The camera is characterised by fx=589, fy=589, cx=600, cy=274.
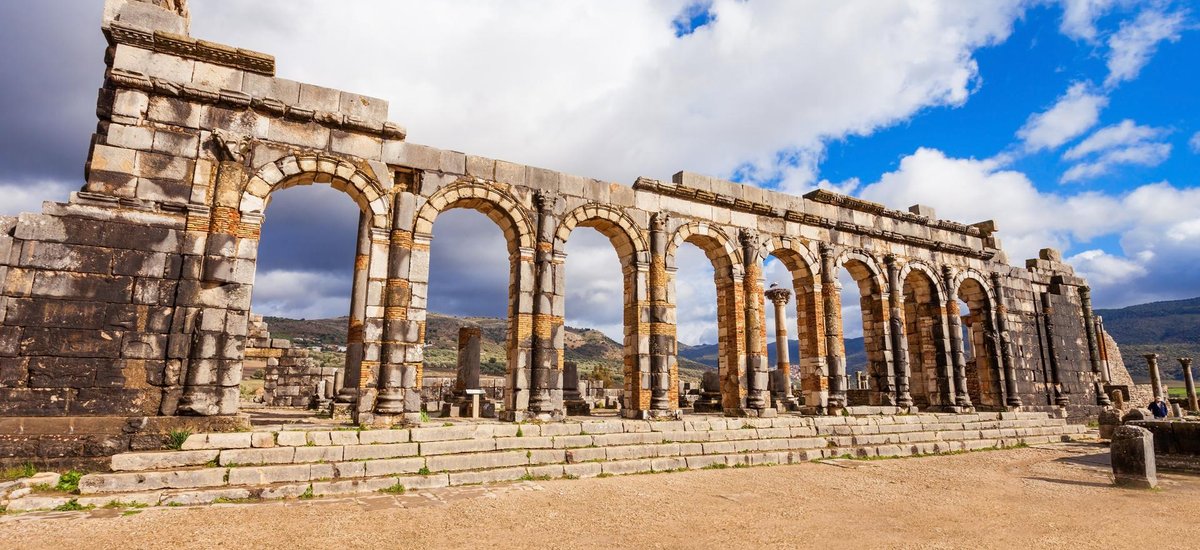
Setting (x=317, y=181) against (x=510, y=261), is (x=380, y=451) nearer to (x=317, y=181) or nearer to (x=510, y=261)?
(x=510, y=261)

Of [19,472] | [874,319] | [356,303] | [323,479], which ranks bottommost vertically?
[323,479]

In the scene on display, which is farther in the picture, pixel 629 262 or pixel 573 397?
pixel 573 397

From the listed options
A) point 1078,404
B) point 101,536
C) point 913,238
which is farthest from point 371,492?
point 1078,404

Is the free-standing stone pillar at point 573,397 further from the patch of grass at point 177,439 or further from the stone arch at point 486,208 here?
the patch of grass at point 177,439

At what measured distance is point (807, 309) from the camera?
16.1 m

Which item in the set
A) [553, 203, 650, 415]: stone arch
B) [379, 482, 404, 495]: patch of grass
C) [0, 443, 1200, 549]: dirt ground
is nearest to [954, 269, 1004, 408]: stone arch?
[0, 443, 1200, 549]: dirt ground

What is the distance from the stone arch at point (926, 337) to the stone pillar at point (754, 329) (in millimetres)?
5335

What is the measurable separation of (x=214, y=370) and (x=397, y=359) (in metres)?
2.76

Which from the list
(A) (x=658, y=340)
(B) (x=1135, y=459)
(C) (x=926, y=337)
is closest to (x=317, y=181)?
(A) (x=658, y=340)

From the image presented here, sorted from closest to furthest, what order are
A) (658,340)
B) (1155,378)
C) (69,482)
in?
(69,482) < (658,340) < (1155,378)

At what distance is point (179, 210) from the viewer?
9.44 meters

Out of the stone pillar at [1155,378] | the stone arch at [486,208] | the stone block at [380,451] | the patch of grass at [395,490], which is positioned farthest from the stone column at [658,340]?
the stone pillar at [1155,378]

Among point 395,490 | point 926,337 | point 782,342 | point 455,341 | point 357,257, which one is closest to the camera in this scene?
point 395,490

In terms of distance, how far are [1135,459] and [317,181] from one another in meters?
14.5
